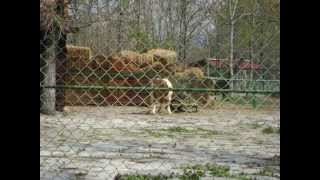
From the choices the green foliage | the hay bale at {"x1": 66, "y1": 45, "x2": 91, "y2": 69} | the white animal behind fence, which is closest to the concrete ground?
the white animal behind fence

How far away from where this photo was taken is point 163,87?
4.60 m

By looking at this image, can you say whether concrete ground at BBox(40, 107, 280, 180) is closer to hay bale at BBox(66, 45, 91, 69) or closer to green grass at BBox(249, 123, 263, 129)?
green grass at BBox(249, 123, 263, 129)

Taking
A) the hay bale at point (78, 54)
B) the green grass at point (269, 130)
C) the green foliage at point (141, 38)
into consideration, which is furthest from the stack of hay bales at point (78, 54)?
the green grass at point (269, 130)

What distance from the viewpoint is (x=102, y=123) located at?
8.45m

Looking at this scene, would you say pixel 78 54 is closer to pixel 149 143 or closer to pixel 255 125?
pixel 149 143

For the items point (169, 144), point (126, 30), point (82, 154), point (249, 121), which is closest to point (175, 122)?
point (249, 121)

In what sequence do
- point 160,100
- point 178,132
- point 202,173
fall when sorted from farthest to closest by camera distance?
point 160,100 < point 178,132 < point 202,173

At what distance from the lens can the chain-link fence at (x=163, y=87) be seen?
13.0 feet

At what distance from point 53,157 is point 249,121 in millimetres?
3885

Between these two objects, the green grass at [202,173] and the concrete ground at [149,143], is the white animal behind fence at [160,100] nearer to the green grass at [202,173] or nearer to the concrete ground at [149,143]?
the concrete ground at [149,143]

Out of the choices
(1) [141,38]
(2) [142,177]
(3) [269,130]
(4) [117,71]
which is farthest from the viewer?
(3) [269,130]

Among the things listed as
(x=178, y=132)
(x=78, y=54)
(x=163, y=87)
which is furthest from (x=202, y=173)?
(x=178, y=132)
